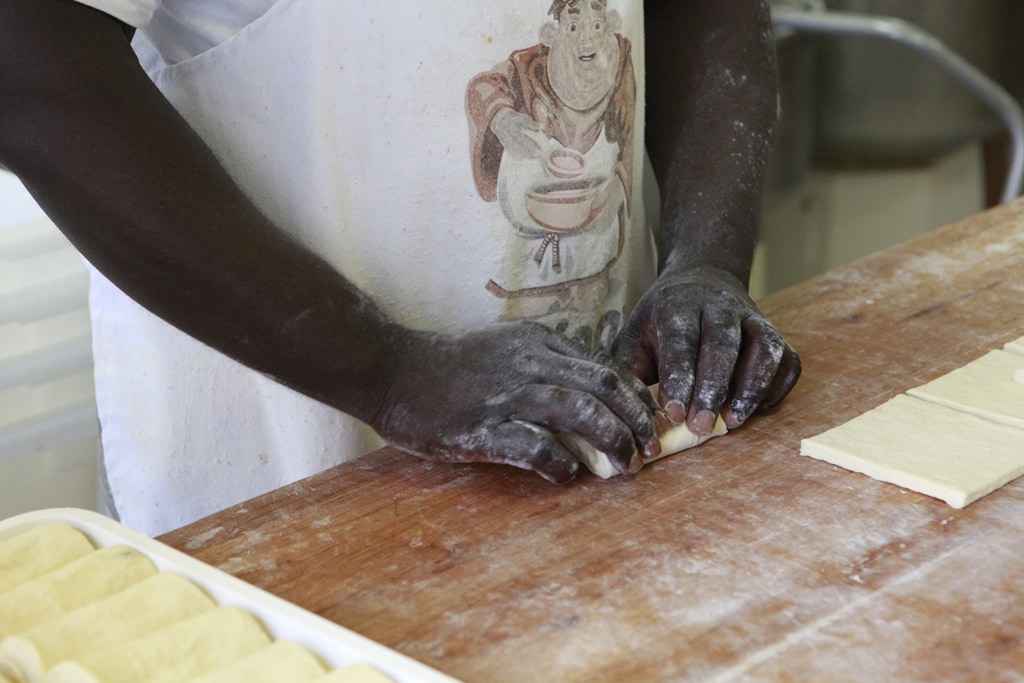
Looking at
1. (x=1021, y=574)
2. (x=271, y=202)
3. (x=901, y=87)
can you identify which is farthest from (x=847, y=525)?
(x=901, y=87)

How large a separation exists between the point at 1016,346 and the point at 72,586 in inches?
43.2

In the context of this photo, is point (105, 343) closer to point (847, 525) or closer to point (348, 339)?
point (348, 339)

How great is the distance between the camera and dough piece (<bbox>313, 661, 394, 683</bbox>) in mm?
A: 799

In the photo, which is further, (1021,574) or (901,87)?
(901,87)

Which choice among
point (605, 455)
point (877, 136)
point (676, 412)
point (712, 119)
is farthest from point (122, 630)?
point (877, 136)

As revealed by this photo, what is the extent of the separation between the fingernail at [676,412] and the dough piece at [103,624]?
1.65 ft

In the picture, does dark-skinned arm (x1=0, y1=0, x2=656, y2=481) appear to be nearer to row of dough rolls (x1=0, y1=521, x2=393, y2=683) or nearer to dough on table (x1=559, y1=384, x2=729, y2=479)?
dough on table (x1=559, y1=384, x2=729, y2=479)

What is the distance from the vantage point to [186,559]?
3.20ft

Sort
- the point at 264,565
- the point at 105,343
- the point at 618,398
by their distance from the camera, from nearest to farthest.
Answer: the point at 264,565, the point at 618,398, the point at 105,343

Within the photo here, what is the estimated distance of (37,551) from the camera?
0.99 meters

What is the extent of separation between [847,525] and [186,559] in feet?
1.91

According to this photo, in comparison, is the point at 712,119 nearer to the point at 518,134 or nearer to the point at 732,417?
the point at 518,134

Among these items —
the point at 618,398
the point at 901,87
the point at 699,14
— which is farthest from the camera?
the point at 901,87

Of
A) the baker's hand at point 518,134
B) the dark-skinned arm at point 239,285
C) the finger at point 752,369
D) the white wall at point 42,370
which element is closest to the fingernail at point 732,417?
the finger at point 752,369
